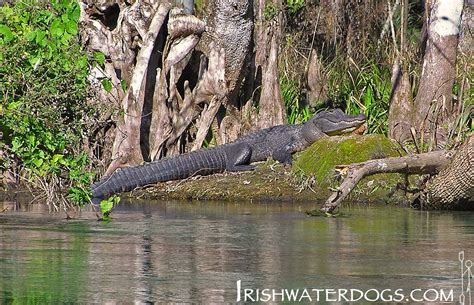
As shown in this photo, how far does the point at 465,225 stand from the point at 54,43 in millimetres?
4564

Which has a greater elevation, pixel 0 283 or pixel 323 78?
pixel 323 78

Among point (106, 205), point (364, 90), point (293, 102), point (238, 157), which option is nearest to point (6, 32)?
point (106, 205)

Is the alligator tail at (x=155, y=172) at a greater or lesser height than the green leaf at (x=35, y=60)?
lesser

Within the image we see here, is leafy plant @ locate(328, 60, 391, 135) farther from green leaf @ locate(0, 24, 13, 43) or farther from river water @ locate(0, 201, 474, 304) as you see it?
green leaf @ locate(0, 24, 13, 43)

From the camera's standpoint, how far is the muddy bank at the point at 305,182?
15938 millimetres

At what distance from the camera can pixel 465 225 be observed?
12.4 meters

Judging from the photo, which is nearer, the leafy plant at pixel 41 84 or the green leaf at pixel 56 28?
the green leaf at pixel 56 28

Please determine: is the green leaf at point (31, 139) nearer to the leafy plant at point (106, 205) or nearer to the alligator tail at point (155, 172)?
the leafy plant at point (106, 205)

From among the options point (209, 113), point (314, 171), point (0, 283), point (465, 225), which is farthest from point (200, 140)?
point (0, 283)

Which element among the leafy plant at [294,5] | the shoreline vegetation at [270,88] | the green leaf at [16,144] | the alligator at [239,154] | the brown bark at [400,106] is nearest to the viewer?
the green leaf at [16,144]

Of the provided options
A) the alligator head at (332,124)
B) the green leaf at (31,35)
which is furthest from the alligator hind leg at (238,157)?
the green leaf at (31,35)

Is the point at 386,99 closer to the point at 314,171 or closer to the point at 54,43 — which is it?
the point at 314,171

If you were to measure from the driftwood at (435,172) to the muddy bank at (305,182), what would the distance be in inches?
52.7

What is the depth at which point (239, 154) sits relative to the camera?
60.1ft
